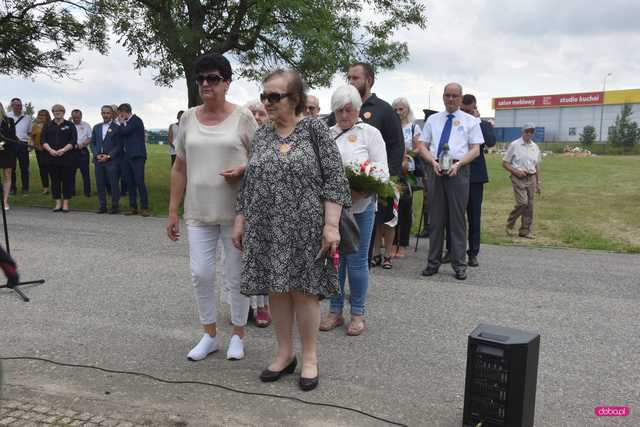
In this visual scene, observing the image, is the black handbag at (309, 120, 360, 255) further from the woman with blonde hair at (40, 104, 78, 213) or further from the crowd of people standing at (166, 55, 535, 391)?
the woman with blonde hair at (40, 104, 78, 213)

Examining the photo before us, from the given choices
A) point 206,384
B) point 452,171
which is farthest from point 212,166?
point 452,171

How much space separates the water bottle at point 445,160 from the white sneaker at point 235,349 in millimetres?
3436

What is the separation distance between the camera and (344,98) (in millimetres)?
4668

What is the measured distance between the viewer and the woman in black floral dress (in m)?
3.66

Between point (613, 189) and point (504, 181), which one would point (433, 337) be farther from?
point (504, 181)

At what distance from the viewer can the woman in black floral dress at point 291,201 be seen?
366 cm

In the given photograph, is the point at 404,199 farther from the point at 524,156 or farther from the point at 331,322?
the point at 331,322

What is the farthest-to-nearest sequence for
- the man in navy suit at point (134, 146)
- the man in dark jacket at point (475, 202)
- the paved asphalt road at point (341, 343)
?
the man in navy suit at point (134, 146)
the man in dark jacket at point (475, 202)
the paved asphalt road at point (341, 343)

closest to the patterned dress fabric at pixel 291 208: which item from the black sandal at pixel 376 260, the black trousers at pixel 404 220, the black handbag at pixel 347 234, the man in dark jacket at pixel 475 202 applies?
the black handbag at pixel 347 234

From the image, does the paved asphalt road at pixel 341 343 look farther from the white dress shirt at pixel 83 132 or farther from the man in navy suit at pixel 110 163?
the white dress shirt at pixel 83 132

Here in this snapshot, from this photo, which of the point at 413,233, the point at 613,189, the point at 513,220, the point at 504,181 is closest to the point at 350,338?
the point at 413,233

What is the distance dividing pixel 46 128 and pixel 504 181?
57.1 feet

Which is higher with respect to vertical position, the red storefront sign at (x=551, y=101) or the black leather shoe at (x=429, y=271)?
the red storefront sign at (x=551, y=101)

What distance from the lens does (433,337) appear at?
16.2ft
